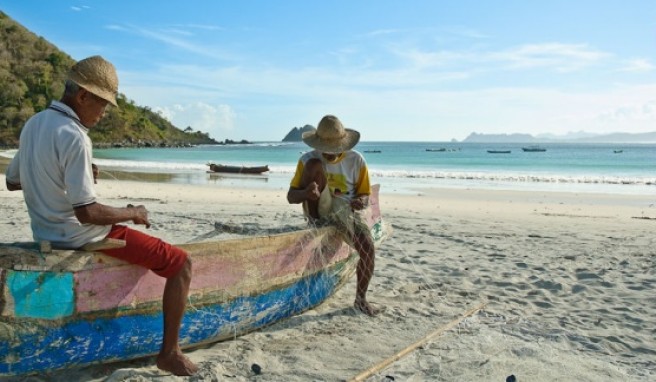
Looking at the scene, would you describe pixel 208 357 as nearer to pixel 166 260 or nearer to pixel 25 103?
pixel 166 260

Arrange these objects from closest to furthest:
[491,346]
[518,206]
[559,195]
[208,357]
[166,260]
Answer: [166,260], [208,357], [491,346], [518,206], [559,195]

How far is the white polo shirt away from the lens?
105 inches

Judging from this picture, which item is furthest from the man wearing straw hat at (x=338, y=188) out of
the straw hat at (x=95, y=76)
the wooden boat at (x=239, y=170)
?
the wooden boat at (x=239, y=170)

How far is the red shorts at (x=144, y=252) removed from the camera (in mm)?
3037

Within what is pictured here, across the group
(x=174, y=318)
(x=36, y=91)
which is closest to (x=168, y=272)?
(x=174, y=318)

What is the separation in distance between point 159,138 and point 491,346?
83.3 metres

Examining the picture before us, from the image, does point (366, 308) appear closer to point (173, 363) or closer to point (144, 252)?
point (173, 363)

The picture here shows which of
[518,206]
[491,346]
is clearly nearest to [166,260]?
[491,346]

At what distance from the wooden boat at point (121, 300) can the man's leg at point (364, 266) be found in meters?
0.57

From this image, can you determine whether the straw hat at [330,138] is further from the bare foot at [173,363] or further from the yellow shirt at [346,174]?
the bare foot at [173,363]

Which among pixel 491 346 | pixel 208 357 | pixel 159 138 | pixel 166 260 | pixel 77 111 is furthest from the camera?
pixel 159 138

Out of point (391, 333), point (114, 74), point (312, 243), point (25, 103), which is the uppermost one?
point (25, 103)

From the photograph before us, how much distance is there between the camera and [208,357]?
3.59 meters

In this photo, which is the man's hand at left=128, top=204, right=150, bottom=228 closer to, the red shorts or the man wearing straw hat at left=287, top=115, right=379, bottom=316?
the red shorts
